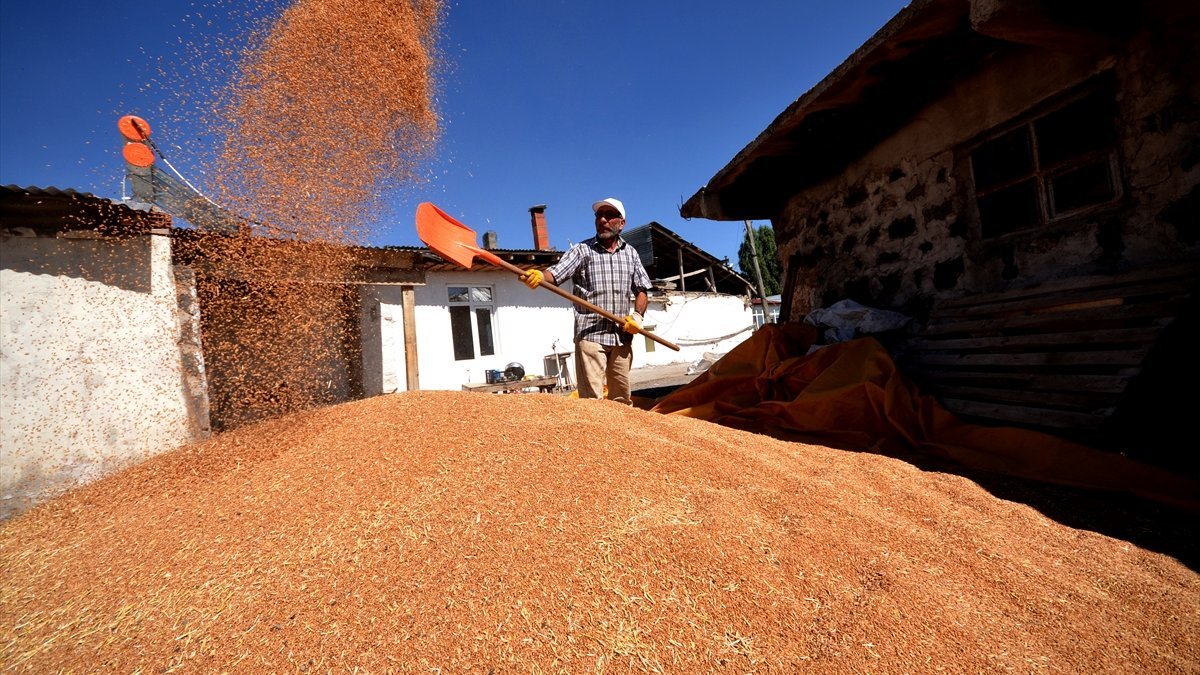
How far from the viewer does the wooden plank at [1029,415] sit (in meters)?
1.80

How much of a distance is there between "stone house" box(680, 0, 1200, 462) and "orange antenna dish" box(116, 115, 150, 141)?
4325mm

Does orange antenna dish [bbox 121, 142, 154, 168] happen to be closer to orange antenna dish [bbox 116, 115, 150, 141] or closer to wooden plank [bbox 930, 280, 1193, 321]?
orange antenna dish [bbox 116, 115, 150, 141]

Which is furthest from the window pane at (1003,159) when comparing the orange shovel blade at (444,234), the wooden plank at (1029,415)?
the orange shovel blade at (444,234)

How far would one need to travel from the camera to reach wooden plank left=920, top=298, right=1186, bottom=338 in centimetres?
181

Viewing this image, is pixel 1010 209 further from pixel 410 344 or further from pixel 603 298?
pixel 410 344

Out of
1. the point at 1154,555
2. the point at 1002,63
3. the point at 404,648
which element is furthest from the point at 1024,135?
the point at 404,648

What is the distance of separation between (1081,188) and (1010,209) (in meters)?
0.30

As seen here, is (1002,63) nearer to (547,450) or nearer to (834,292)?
(834,292)

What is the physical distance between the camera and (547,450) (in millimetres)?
1601

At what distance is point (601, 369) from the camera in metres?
3.15

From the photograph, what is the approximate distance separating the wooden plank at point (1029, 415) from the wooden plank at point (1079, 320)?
43cm

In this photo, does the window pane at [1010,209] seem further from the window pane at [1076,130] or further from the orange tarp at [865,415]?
the orange tarp at [865,415]

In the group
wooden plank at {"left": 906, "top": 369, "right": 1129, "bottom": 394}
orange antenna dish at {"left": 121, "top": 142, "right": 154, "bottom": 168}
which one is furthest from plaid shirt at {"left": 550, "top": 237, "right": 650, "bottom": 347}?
orange antenna dish at {"left": 121, "top": 142, "right": 154, "bottom": 168}

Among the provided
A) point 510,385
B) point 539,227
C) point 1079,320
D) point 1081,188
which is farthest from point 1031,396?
point 539,227
